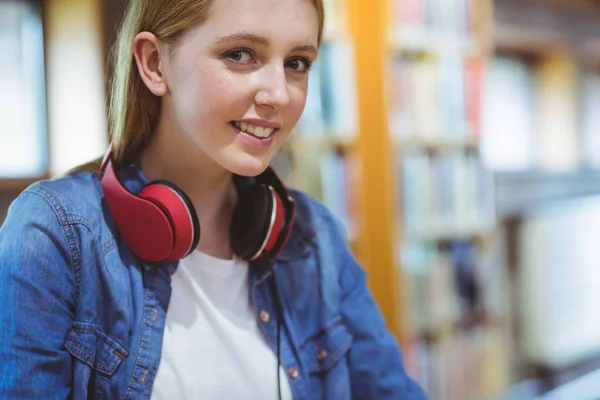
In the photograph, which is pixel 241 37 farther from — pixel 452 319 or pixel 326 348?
pixel 452 319

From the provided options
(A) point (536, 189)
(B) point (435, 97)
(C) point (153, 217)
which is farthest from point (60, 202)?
(A) point (536, 189)

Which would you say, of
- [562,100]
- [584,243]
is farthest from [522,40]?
[584,243]

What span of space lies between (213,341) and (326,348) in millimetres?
216

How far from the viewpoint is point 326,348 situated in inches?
41.1

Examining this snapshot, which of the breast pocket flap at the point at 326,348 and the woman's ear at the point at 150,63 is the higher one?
the woman's ear at the point at 150,63

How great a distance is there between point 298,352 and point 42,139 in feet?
5.55

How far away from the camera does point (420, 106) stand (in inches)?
106

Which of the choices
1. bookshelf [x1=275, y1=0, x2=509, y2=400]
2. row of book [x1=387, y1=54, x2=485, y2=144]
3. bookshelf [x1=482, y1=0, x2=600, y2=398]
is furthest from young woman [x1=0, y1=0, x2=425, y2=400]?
bookshelf [x1=482, y1=0, x2=600, y2=398]

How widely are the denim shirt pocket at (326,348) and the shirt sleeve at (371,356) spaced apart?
3 cm

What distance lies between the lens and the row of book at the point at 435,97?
2600 millimetres

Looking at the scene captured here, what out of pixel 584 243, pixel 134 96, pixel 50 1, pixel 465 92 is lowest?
pixel 584 243

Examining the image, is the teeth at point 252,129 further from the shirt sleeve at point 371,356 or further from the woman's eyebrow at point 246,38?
the shirt sleeve at point 371,356

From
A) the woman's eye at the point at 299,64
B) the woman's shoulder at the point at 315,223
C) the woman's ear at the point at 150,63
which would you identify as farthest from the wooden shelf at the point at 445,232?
the woman's ear at the point at 150,63

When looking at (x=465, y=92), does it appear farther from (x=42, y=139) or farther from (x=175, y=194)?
(x=175, y=194)
